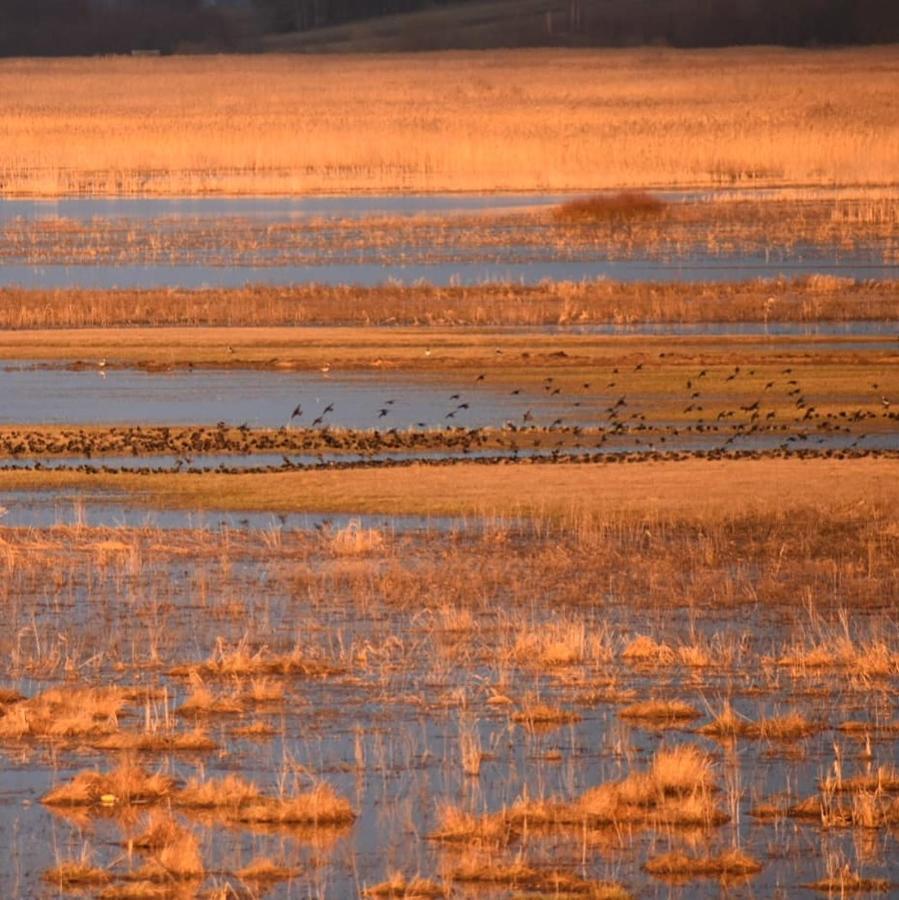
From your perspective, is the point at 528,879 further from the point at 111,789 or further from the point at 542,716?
the point at 542,716

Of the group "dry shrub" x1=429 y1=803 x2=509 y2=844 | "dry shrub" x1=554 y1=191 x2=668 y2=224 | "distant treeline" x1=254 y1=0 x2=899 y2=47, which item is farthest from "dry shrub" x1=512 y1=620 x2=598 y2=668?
"distant treeline" x1=254 y1=0 x2=899 y2=47

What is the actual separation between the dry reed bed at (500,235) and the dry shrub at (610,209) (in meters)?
0.04

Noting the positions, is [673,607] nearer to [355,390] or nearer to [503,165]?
[355,390]

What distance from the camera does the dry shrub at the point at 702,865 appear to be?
11.3m

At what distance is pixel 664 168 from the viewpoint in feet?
218

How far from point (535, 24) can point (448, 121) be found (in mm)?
47562

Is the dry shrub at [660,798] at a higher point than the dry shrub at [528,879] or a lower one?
higher

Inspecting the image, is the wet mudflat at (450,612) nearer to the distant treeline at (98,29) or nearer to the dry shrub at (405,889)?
the dry shrub at (405,889)

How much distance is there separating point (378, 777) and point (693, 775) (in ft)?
5.62

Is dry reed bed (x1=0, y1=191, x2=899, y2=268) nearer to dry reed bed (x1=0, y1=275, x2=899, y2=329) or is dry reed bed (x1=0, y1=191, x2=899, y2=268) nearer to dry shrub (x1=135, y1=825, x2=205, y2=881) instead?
dry reed bed (x1=0, y1=275, x2=899, y2=329)

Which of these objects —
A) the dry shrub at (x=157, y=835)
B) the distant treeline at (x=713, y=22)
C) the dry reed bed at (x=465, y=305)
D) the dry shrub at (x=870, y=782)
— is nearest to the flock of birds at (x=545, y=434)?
the dry reed bed at (x=465, y=305)

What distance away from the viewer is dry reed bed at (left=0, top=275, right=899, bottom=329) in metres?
39.8

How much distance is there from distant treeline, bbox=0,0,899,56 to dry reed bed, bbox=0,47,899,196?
775cm

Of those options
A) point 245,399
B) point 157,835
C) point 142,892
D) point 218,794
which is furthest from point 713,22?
point 142,892
